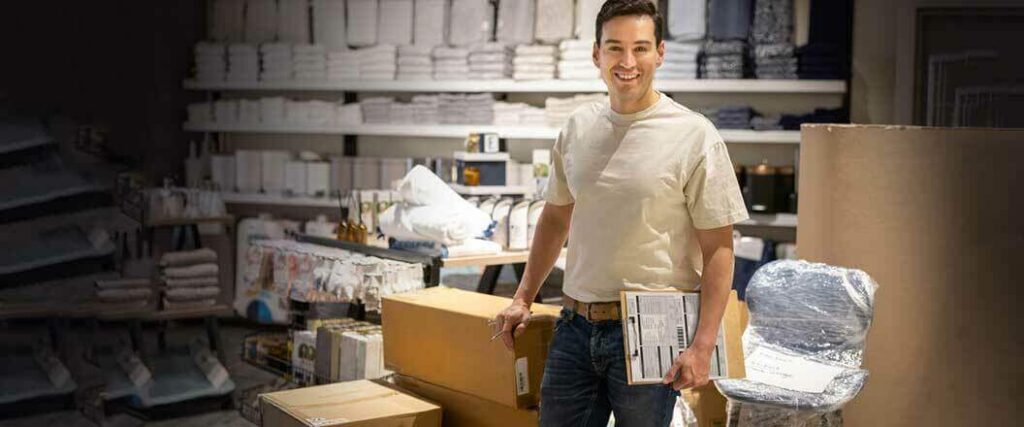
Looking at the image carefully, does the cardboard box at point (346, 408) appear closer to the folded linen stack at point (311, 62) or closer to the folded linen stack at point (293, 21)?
the folded linen stack at point (311, 62)

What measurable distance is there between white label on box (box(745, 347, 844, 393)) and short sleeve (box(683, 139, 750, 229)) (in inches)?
45.3

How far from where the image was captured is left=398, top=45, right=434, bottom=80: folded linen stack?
6.67 m

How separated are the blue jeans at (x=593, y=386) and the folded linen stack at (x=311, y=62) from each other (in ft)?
16.2

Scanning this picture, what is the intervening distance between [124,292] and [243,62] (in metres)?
2.49

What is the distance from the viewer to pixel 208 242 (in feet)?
23.5

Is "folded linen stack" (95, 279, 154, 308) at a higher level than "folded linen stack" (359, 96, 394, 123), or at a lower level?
lower

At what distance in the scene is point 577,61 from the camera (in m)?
6.18

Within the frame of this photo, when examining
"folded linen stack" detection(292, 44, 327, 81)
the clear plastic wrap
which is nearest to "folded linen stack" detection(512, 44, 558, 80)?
"folded linen stack" detection(292, 44, 327, 81)

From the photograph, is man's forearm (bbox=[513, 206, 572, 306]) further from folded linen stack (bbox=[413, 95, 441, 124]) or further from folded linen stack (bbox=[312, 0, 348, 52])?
folded linen stack (bbox=[312, 0, 348, 52])

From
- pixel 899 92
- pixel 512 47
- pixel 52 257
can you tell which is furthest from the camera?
pixel 512 47

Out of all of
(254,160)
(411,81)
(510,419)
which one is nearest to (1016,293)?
(510,419)

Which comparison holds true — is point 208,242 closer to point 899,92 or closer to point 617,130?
point 899,92

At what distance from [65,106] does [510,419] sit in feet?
13.4

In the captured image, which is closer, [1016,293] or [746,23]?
[1016,293]
